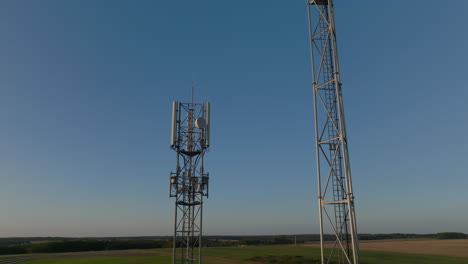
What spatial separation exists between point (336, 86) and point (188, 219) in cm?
1813

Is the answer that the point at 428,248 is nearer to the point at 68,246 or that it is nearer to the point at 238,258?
the point at 238,258

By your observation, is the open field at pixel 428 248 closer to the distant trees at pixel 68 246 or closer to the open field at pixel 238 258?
the open field at pixel 238 258

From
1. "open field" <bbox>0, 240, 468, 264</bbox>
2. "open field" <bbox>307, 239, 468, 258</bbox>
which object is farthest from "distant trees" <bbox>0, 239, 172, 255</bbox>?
"open field" <bbox>307, 239, 468, 258</bbox>

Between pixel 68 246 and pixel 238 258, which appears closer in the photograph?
pixel 238 258

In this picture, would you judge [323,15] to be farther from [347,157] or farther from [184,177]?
[184,177]

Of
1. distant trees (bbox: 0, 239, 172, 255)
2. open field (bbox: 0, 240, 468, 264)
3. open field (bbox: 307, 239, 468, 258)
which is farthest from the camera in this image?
distant trees (bbox: 0, 239, 172, 255)

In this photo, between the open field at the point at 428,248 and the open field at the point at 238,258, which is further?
the open field at the point at 428,248

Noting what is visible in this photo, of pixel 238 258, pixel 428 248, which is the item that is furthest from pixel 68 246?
pixel 428 248

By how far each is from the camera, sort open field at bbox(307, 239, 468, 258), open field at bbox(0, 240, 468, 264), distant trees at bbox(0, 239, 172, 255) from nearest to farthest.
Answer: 1. open field at bbox(0, 240, 468, 264)
2. open field at bbox(307, 239, 468, 258)
3. distant trees at bbox(0, 239, 172, 255)

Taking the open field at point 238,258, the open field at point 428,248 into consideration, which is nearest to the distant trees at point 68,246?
the open field at point 238,258

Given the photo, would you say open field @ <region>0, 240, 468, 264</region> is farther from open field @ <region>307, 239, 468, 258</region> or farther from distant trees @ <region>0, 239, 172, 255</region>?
distant trees @ <region>0, 239, 172, 255</region>

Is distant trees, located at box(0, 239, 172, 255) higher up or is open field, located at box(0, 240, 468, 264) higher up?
open field, located at box(0, 240, 468, 264)

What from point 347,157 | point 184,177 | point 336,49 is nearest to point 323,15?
point 336,49

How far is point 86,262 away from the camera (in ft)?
178
